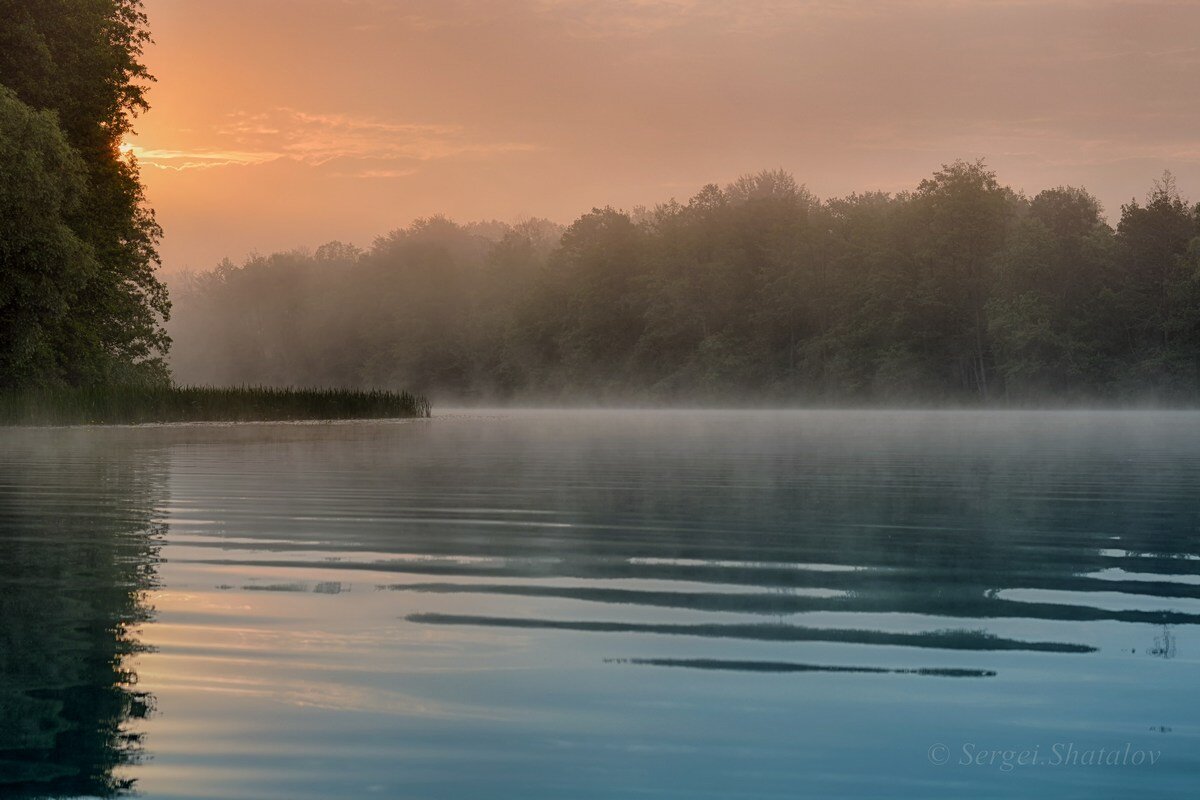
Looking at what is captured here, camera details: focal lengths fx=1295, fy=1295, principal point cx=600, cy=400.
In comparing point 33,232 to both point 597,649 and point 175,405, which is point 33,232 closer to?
point 175,405

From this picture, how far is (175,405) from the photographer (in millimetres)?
45750

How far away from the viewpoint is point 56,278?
4166cm

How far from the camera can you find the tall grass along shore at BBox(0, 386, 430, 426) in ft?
135

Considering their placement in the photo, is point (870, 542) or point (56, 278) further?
point (56, 278)

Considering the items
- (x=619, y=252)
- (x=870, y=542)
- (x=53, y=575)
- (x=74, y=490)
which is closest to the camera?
(x=53, y=575)

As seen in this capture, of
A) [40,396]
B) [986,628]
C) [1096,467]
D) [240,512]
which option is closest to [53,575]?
[240,512]

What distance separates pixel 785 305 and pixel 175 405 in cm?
7904

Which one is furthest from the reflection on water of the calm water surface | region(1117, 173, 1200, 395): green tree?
region(1117, 173, 1200, 395): green tree

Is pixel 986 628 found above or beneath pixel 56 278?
beneath

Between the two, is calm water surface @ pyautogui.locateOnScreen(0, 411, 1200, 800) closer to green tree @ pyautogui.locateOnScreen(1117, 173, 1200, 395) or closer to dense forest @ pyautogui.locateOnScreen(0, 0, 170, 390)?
dense forest @ pyautogui.locateOnScreen(0, 0, 170, 390)

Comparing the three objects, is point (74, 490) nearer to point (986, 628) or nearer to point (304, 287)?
point (986, 628)

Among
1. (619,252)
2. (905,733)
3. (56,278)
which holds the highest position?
(619,252)

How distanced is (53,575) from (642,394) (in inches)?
4544

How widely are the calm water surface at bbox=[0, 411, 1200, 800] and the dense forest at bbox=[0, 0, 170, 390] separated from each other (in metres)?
27.8
